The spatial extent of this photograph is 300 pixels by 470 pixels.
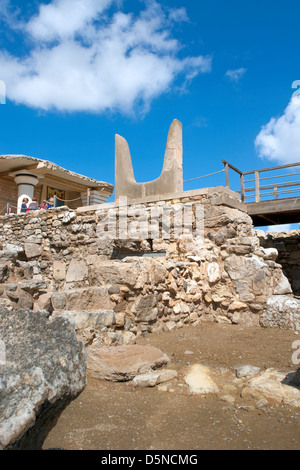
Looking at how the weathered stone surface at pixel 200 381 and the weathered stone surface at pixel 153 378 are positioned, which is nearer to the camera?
the weathered stone surface at pixel 200 381

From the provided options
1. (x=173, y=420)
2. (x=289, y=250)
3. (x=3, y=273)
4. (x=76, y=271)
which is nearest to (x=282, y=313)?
(x=173, y=420)

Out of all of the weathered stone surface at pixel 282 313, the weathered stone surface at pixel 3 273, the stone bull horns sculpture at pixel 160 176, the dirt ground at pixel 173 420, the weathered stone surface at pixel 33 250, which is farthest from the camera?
the weathered stone surface at pixel 33 250

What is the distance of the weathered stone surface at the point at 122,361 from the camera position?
10.00 feet

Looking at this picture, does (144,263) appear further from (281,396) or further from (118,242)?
(281,396)

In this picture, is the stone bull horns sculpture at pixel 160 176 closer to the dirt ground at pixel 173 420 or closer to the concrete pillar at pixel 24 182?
the dirt ground at pixel 173 420

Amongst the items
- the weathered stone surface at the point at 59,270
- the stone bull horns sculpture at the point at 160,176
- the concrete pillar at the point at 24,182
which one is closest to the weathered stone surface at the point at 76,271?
the weathered stone surface at the point at 59,270

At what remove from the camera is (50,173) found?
51.5 ft

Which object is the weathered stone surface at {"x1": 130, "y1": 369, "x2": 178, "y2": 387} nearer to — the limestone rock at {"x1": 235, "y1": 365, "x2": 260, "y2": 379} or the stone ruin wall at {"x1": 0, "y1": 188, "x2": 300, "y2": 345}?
the limestone rock at {"x1": 235, "y1": 365, "x2": 260, "y2": 379}

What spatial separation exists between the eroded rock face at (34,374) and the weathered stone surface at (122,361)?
0.73 meters

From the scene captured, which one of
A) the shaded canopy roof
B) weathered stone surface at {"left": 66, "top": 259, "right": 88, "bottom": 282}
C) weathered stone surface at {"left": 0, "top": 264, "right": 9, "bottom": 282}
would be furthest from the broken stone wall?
the shaded canopy roof

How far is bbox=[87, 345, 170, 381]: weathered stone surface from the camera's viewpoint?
3.05m

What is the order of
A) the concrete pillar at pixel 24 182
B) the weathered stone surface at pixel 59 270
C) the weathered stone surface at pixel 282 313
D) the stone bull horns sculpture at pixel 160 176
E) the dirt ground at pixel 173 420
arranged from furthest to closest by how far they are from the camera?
1. the concrete pillar at pixel 24 182
2. the weathered stone surface at pixel 59 270
3. the stone bull horns sculpture at pixel 160 176
4. the weathered stone surface at pixel 282 313
5. the dirt ground at pixel 173 420

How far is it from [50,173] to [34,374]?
14758 millimetres

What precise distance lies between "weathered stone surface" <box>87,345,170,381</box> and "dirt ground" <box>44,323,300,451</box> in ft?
0.26
